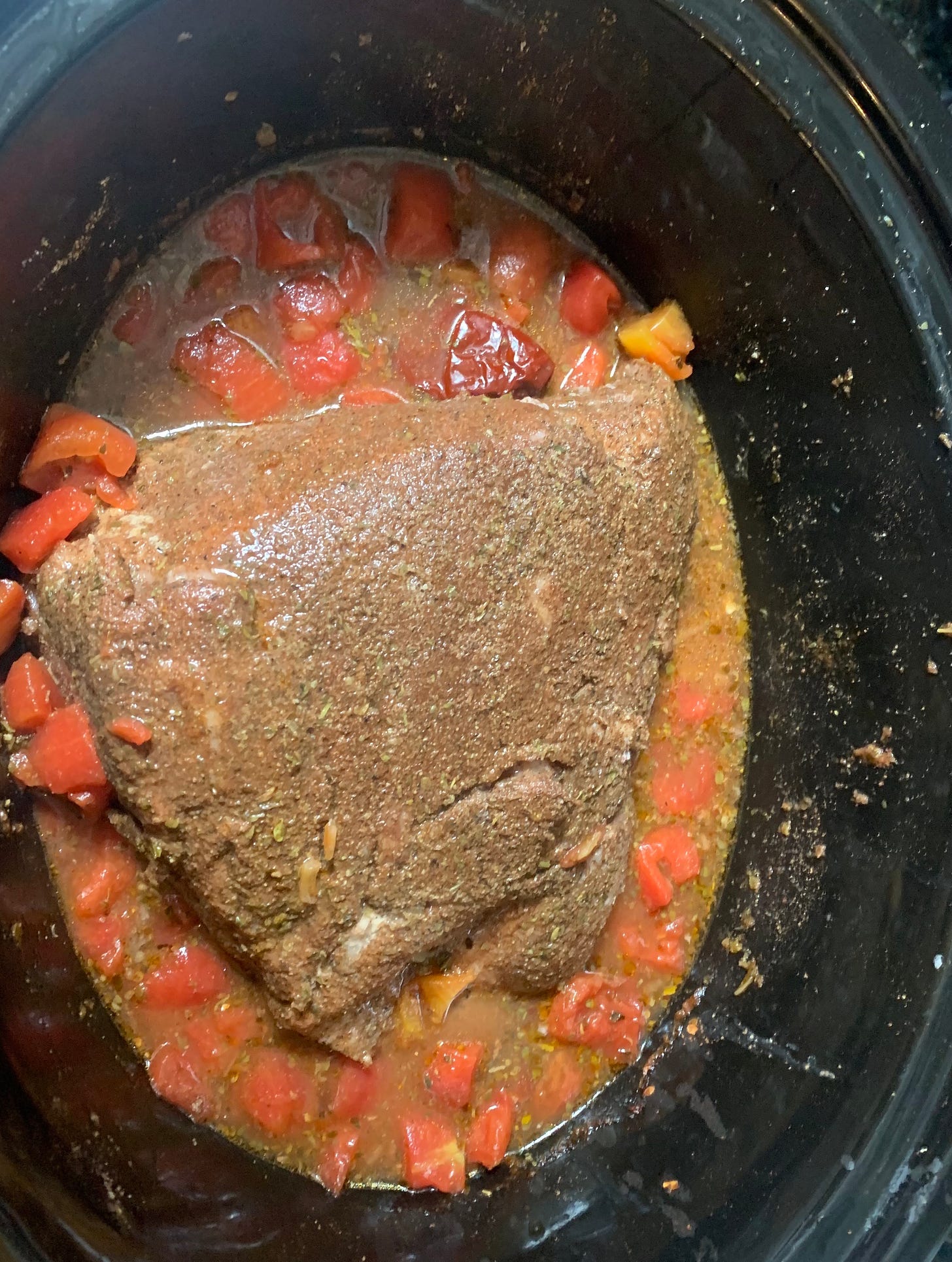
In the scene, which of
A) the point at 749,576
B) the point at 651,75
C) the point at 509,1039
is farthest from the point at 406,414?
the point at 509,1039

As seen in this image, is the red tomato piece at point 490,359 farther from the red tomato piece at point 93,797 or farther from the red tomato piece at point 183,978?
the red tomato piece at point 183,978

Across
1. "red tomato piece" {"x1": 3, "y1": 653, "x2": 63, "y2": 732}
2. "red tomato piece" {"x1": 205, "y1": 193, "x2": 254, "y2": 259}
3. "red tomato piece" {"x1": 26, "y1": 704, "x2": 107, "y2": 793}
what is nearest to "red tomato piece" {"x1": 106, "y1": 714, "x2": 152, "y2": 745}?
"red tomato piece" {"x1": 26, "y1": 704, "x2": 107, "y2": 793}

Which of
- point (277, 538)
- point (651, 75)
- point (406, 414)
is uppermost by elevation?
point (651, 75)

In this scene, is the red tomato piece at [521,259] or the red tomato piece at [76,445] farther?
the red tomato piece at [521,259]

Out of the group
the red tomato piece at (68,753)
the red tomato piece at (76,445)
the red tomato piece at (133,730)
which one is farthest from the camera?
the red tomato piece at (76,445)

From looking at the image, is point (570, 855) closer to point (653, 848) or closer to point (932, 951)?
point (653, 848)

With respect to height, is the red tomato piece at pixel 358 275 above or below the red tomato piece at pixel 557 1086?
above

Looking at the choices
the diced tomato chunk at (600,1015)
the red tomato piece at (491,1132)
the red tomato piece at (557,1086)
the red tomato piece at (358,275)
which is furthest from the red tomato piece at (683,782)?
the red tomato piece at (358,275)
